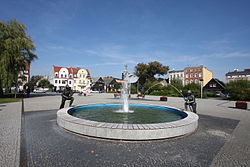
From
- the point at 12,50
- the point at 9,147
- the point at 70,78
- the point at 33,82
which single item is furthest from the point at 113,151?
the point at 33,82

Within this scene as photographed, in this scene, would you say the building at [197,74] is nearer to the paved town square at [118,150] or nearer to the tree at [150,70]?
the tree at [150,70]

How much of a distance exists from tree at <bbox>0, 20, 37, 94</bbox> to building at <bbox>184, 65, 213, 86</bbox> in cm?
5917

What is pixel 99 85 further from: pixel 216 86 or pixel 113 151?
pixel 113 151

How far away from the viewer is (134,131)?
4.97 metres

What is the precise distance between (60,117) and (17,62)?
914 inches

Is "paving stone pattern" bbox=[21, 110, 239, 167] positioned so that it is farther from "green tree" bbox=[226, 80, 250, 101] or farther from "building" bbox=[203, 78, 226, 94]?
"building" bbox=[203, 78, 226, 94]

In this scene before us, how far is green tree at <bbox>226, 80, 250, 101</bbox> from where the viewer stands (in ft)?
85.4

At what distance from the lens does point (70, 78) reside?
68250 mm

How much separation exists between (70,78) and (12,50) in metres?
46.6

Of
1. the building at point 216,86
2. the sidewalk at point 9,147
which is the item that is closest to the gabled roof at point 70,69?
the building at point 216,86

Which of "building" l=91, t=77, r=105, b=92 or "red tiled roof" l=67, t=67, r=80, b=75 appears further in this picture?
"building" l=91, t=77, r=105, b=92

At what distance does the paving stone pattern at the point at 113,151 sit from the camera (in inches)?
145

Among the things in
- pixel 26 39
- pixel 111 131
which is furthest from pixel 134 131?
pixel 26 39

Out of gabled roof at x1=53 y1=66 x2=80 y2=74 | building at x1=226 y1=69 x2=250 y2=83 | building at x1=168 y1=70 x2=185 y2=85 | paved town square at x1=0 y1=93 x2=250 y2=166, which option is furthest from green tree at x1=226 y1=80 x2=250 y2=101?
gabled roof at x1=53 y1=66 x2=80 y2=74
